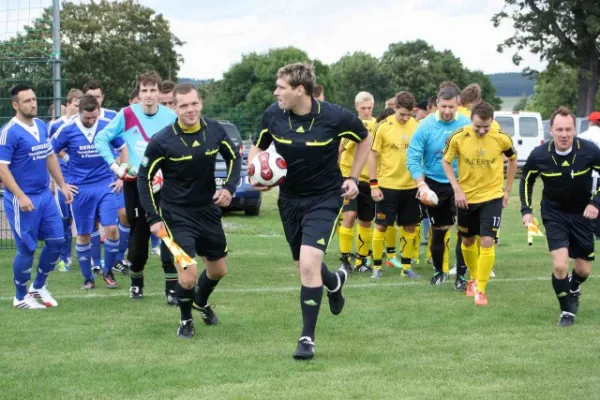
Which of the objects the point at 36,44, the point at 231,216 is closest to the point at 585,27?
the point at 231,216

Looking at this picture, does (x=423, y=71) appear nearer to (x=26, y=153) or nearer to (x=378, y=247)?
(x=378, y=247)

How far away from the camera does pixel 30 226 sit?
9.52 meters

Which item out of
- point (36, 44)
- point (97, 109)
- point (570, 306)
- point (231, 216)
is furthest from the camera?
point (231, 216)

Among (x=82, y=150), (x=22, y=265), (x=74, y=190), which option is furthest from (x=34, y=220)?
(x=82, y=150)

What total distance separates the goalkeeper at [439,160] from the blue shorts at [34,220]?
154 inches

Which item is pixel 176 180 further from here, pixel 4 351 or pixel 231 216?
pixel 231 216

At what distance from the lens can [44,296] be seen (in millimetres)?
9922

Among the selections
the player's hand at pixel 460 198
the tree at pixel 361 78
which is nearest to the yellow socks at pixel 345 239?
the player's hand at pixel 460 198

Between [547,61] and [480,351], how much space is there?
51172mm

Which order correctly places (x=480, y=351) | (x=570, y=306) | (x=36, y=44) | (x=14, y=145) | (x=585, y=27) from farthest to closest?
(x=585, y=27), (x=36, y=44), (x=14, y=145), (x=570, y=306), (x=480, y=351)

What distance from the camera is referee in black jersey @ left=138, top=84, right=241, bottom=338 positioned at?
312 inches

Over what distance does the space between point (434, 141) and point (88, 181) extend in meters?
4.05

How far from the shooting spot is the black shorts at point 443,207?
1082 cm

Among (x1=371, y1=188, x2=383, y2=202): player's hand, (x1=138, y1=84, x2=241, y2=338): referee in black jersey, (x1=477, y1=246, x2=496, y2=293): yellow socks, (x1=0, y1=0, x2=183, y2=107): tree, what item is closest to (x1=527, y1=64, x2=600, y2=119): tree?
(x1=0, y1=0, x2=183, y2=107): tree
